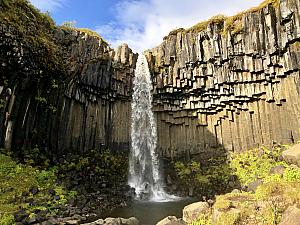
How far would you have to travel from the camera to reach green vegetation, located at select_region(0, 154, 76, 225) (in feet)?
44.9

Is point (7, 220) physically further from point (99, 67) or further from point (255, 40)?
point (255, 40)

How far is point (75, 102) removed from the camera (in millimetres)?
23969

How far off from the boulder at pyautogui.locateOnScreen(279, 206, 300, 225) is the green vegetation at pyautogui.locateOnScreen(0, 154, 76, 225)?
10607 mm

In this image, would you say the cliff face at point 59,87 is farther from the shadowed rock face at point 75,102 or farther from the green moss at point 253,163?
the green moss at point 253,163

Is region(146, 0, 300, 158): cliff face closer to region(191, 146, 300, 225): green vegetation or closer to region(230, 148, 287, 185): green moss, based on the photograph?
region(230, 148, 287, 185): green moss

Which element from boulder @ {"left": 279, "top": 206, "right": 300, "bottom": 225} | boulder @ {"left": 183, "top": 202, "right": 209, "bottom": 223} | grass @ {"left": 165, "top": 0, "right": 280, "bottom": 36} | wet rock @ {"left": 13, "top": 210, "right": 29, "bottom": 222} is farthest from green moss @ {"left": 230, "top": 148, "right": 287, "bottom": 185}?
wet rock @ {"left": 13, "top": 210, "right": 29, "bottom": 222}

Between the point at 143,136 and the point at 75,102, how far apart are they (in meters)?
7.24

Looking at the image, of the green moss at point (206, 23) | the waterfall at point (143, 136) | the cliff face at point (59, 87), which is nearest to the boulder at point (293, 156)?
the cliff face at point (59, 87)

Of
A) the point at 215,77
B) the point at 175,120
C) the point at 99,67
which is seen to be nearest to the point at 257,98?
the point at 215,77

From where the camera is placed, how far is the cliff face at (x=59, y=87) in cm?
1728

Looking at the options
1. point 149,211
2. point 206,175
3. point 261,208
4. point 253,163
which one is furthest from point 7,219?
point 253,163

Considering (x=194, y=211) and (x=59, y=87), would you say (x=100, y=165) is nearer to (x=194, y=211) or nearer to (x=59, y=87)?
(x=59, y=87)

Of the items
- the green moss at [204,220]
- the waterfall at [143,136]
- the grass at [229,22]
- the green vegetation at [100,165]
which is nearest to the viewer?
the green moss at [204,220]

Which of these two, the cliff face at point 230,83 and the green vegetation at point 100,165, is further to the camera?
the cliff face at point 230,83
